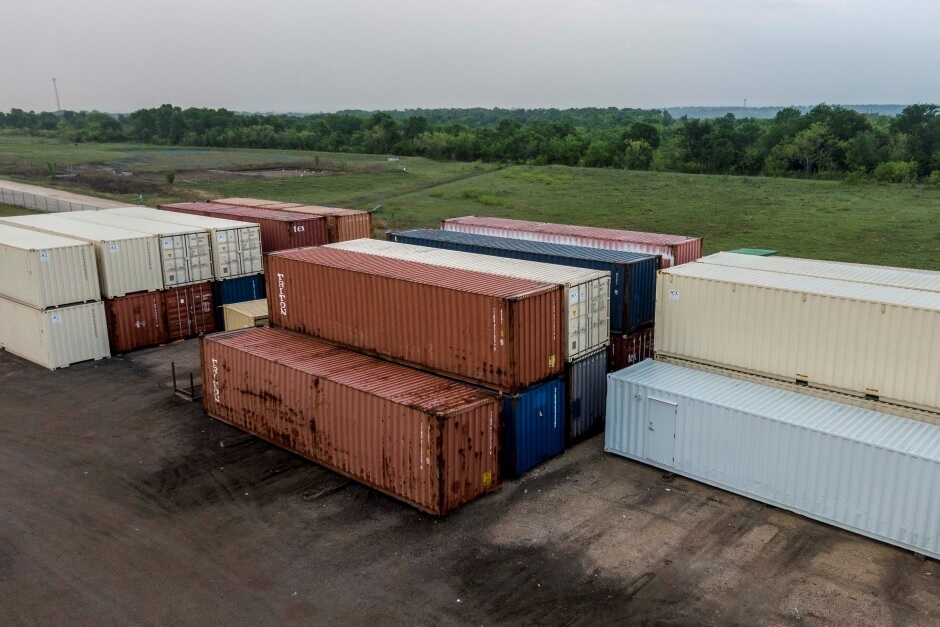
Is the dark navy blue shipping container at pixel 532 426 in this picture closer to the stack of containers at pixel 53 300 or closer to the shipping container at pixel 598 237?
the shipping container at pixel 598 237

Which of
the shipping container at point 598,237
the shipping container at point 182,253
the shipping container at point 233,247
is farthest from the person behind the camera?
the shipping container at point 233,247

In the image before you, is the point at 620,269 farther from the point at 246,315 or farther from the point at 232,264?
the point at 232,264

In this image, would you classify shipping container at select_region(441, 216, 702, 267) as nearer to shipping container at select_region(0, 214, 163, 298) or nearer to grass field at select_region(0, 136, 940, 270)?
shipping container at select_region(0, 214, 163, 298)

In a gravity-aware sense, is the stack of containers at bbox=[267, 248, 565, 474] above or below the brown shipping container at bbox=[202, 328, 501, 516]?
above

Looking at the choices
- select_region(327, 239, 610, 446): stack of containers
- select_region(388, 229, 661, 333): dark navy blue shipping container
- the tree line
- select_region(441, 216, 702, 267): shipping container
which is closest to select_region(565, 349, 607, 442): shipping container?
select_region(327, 239, 610, 446): stack of containers

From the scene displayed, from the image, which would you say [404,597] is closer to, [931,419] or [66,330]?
[931,419]

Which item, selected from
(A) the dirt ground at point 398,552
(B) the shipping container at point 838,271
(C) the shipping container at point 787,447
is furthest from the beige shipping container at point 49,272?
(B) the shipping container at point 838,271

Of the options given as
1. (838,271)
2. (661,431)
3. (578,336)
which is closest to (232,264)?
(578,336)
